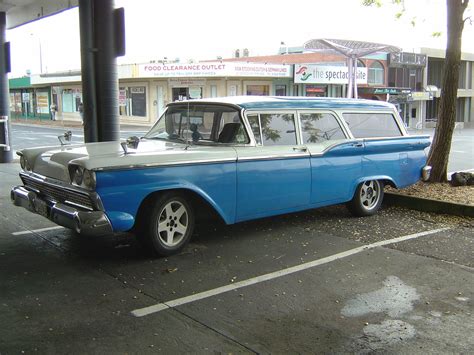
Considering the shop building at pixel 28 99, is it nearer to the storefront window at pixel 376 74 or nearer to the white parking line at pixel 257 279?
the storefront window at pixel 376 74

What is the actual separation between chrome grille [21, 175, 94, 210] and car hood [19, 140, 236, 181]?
0.40ft

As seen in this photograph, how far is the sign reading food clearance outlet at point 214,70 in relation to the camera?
36.1 m

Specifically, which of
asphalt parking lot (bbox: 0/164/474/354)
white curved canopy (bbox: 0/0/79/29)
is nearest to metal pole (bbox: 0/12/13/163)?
white curved canopy (bbox: 0/0/79/29)

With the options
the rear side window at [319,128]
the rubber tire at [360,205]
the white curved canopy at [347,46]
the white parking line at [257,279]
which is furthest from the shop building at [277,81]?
the white parking line at [257,279]

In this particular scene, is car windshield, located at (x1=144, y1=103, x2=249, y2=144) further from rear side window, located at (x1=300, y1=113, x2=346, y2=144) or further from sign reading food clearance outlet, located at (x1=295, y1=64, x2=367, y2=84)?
sign reading food clearance outlet, located at (x1=295, y1=64, x2=367, y2=84)

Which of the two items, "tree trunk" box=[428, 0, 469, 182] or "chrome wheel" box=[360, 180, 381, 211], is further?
"tree trunk" box=[428, 0, 469, 182]

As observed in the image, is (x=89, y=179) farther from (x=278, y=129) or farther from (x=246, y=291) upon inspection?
(x=278, y=129)

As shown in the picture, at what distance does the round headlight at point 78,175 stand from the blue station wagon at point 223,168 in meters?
0.01

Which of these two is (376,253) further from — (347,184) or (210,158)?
(210,158)

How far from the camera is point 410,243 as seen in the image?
20.3 feet

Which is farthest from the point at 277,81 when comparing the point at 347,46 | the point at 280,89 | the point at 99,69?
the point at 99,69

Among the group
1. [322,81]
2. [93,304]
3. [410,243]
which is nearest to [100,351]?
[93,304]

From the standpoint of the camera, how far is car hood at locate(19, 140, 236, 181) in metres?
4.95

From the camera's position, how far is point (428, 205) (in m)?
7.79
